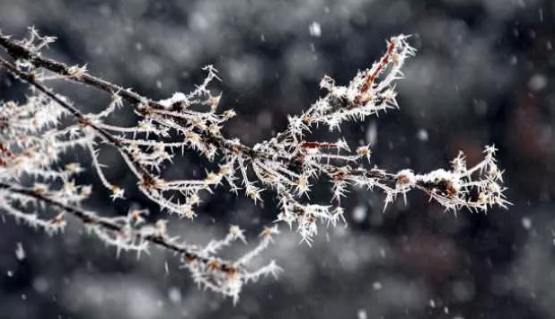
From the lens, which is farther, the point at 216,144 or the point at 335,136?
the point at 335,136

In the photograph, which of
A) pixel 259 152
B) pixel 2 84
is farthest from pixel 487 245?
pixel 259 152

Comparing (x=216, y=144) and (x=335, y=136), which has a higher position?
(x=335, y=136)

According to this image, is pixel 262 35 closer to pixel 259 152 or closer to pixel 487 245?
pixel 487 245

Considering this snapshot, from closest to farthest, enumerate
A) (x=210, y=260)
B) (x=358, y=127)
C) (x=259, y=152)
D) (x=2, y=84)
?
(x=210, y=260) < (x=259, y=152) < (x=2, y=84) < (x=358, y=127)

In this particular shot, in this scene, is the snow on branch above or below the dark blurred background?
below

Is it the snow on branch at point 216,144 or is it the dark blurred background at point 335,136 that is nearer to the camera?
the snow on branch at point 216,144

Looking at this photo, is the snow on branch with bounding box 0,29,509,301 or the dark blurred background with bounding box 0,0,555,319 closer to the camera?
the snow on branch with bounding box 0,29,509,301

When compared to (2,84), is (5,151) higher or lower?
lower

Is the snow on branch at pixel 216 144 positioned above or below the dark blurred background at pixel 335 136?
below
